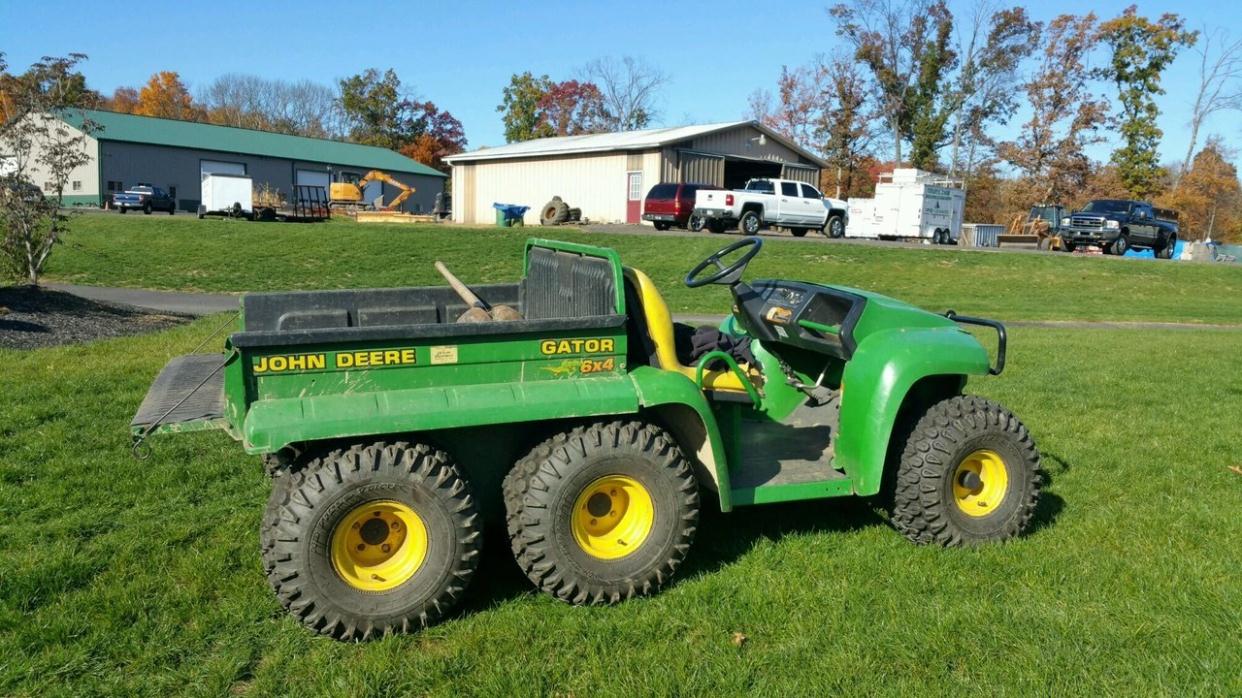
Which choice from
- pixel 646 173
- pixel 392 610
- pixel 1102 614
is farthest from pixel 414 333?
pixel 646 173

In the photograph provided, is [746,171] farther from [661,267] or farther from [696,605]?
[696,605]

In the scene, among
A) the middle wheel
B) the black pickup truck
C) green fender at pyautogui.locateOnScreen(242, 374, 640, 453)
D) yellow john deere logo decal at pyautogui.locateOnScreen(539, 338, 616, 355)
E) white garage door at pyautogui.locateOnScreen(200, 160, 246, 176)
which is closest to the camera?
green fender at pyautogui.locateOnScreen(242, 374, 640, 453)

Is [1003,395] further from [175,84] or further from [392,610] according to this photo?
[175,84]

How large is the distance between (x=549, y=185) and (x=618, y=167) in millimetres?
4322

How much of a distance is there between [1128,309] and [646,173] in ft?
64.8

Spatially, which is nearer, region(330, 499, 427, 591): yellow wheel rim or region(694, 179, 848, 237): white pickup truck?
region(330, 499, 427, 591): yellow wheel rim

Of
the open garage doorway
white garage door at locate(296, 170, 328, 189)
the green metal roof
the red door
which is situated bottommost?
the red door

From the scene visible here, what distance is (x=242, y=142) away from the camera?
2245 inches

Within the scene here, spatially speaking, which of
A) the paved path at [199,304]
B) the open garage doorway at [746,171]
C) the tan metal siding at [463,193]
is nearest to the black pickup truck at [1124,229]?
the open garage doorway at [746,171]

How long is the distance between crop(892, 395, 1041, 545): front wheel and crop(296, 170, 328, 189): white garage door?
5875cm

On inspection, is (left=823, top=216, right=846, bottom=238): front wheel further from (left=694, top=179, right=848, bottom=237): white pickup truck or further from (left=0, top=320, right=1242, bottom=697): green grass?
(left=0, top=320, right=1242, bottom=697): green grass

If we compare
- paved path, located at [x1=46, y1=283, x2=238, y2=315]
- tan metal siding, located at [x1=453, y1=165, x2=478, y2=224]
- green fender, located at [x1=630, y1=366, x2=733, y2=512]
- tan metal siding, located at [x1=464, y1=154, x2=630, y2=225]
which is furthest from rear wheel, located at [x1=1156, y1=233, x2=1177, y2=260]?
green fender, located at [x1=630, y1=366, x2=733, y2=512]

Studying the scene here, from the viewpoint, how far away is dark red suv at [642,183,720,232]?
98.3 ft

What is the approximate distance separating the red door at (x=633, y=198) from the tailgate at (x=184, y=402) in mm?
31434
